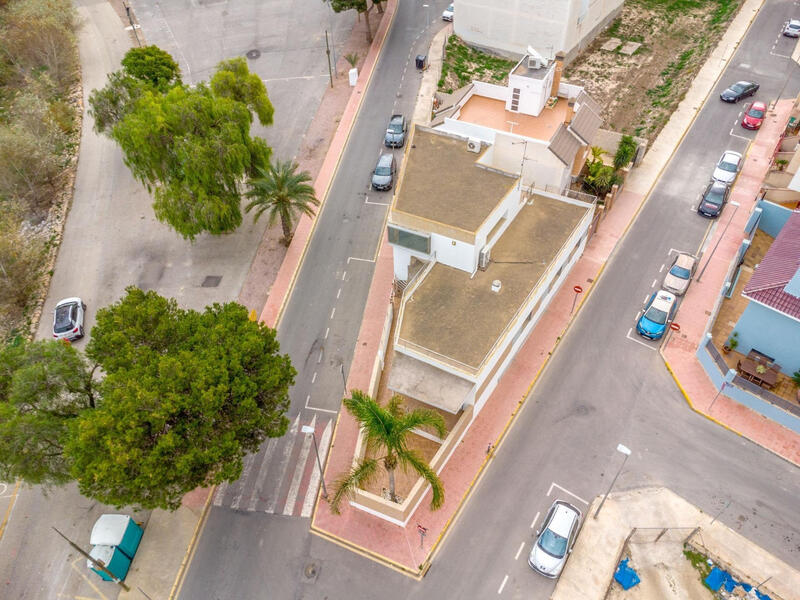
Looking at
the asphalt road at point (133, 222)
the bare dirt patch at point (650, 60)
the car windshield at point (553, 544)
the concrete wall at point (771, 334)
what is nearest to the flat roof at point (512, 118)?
the bare dirt patch at point (650, 60)

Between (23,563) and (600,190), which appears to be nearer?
(23,563)

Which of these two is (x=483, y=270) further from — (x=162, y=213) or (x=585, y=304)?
(x=162, y=213)

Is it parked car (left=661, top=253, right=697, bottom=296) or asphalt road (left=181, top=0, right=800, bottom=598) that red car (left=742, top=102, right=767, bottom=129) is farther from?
parked car (left=661, top=253, right=697, bottom=296)

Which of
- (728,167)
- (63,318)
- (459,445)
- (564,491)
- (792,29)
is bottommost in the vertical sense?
(63,318)

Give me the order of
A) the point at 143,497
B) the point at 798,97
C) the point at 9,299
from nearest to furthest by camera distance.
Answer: the point at 143,497 → the point at 9,299 → the point at 798,97

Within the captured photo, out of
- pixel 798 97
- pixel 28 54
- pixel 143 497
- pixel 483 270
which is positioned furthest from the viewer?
pixel 28 54

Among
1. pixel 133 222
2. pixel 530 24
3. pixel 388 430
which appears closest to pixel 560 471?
pixel 388 430

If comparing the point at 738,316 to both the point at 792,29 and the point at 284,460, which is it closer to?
the point at 284,460

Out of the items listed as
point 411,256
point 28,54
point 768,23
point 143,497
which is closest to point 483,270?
point 411,256
